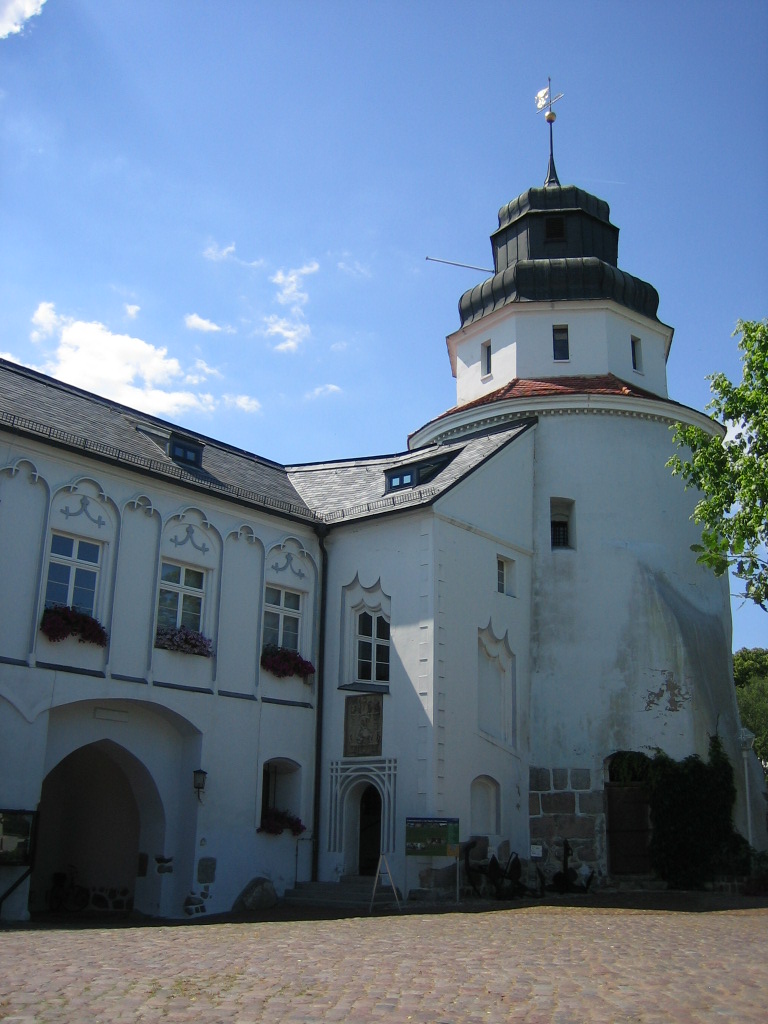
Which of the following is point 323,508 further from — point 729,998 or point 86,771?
point 729,998

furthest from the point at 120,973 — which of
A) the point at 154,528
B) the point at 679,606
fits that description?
the point at 679,606

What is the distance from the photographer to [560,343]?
26.5m

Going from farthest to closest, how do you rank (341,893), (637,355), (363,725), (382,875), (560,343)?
1. (637,355)
2. (560,343)
3. (363,725)
4. (382,875)
5. (341,893)

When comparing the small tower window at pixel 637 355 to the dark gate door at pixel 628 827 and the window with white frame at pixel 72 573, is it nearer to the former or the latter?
the dark gate door at pixel 628 827

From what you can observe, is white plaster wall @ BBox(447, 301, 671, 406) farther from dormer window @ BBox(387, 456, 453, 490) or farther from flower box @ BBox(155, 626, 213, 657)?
flower box @ BBox(155, 626, 213, 657)

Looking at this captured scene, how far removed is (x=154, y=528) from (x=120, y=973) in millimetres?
10372

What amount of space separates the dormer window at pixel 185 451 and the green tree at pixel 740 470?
10.1m

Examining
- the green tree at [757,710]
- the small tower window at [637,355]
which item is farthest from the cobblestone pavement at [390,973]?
the green tree at [757,710]

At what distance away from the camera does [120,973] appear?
9.64m

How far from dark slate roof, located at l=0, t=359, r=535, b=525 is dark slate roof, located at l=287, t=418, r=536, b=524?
3 cm

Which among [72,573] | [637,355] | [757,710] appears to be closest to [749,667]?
[757,710]

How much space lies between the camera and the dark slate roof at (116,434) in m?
17.9

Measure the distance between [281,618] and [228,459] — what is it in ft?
14.7

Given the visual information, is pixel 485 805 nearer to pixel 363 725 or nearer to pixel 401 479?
pixel 363 725
